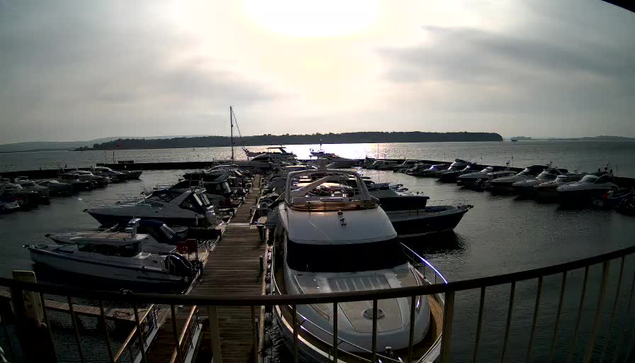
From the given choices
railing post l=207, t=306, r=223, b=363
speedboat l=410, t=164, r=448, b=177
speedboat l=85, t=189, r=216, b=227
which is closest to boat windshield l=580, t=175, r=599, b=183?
speedboat l=410, t=164, r=448, b=177

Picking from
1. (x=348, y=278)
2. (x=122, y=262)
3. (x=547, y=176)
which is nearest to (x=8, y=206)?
(x=122, y=262)

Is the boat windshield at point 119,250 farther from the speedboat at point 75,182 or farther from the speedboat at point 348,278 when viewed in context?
the speedboat at point 75,182

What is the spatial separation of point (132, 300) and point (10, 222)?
36334mm

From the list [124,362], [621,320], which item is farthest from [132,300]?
[621,320]

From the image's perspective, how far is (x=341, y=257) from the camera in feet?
26.7

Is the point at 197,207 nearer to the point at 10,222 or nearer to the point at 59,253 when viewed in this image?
the point at 59,253

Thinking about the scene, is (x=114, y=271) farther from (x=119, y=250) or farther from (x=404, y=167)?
(x=404, y=167)

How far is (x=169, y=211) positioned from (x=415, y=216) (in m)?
15.6

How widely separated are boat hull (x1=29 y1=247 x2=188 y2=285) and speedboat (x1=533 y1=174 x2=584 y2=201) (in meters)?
34.4

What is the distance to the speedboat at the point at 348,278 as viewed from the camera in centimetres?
614

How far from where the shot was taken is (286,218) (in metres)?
9.58

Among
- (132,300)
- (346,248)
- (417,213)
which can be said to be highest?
(132,300)

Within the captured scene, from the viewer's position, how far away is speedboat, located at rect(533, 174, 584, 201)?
33094 mm

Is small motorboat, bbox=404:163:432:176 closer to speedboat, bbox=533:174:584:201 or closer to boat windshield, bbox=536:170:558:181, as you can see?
boat windshield, bbox=536:170:558:181
